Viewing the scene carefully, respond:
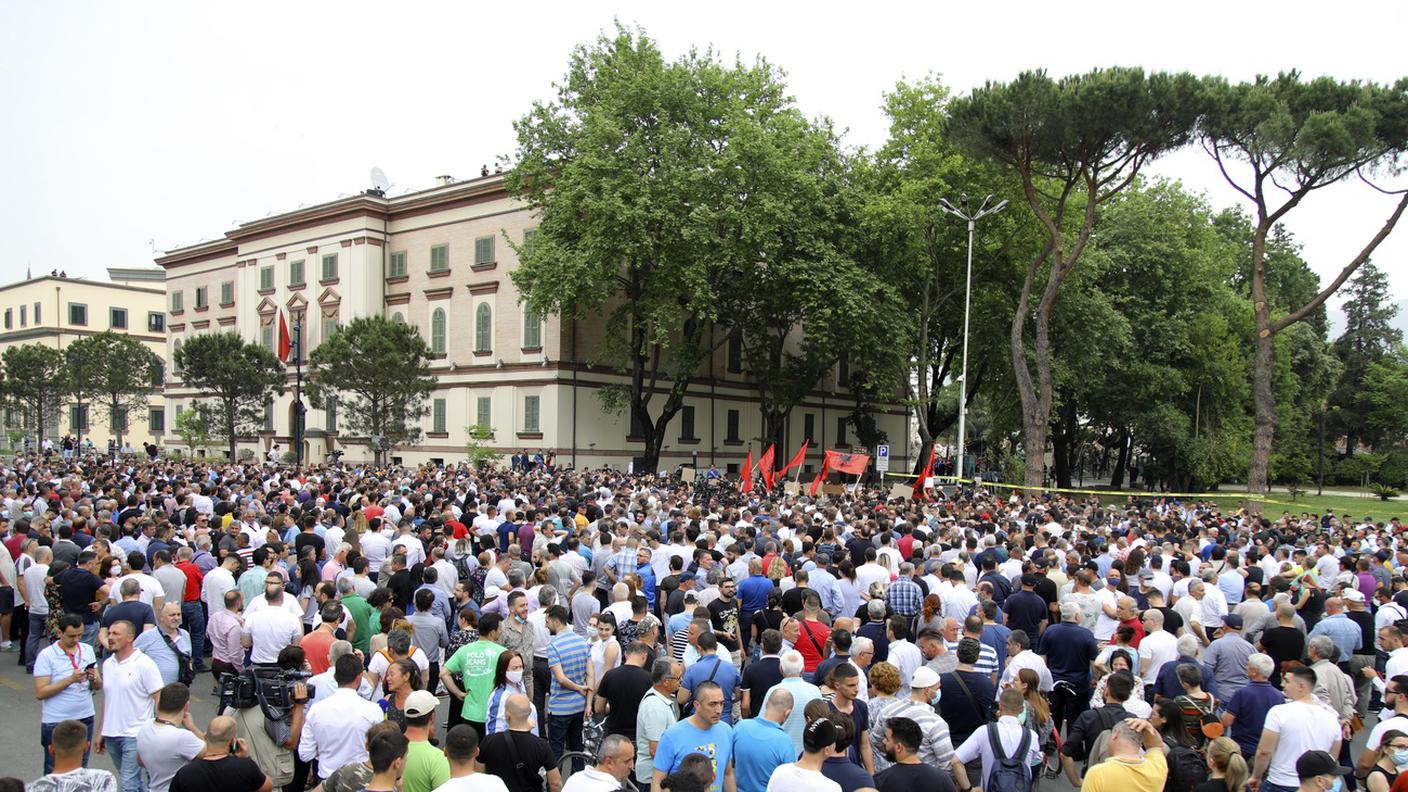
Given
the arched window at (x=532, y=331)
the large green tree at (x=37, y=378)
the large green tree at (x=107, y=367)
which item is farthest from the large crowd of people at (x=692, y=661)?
the large green tree at (x=37, y=378)

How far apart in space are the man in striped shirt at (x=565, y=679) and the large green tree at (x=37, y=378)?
199 ft

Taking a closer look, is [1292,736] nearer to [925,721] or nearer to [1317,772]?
[1317,772]

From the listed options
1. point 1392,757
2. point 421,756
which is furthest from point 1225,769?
point 421,756

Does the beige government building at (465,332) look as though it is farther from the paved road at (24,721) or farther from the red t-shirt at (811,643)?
the red t-shirt at (811,643)

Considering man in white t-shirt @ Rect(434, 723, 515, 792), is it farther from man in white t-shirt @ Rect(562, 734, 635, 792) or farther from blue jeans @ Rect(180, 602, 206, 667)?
blue jeans @ Rect(180, 602, 206, 667)

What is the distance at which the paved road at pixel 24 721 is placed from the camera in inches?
315

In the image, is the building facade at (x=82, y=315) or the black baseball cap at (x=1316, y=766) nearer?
the black baseball cap at (x=1316, y=766)

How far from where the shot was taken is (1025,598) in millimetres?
9406

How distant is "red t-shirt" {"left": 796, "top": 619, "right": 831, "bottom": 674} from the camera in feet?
25.6

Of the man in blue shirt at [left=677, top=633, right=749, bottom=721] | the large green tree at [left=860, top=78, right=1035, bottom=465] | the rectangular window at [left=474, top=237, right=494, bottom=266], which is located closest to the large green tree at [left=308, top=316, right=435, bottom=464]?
the rectangular window at [left=474, top=237, right=494, bottom=266]

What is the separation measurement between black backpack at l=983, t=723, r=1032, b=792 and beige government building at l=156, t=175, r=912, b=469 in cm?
3362

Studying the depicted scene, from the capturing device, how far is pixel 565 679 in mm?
7062

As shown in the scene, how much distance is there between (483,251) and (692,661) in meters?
36.8

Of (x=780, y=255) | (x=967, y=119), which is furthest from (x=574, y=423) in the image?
(x=967, y=119)
